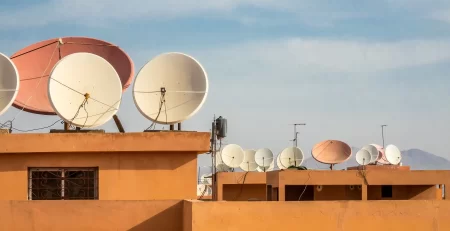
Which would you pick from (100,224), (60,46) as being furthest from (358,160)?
(100,224)

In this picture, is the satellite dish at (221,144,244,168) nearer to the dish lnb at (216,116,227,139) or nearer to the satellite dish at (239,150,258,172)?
the satellite dish at (239,150,258,172)

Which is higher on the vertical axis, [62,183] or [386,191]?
[62,183]

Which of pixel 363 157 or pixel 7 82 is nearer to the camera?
pixel 7 82

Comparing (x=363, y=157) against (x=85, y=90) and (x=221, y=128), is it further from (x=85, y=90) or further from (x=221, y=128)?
(x=85, y=90)

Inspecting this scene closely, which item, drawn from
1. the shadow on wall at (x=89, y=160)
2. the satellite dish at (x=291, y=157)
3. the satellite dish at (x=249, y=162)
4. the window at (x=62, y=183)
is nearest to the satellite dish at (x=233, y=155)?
the satellite dish at (x=291, y=157)

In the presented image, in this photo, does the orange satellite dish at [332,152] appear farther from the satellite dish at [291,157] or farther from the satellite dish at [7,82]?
the satellite dish at [7,82]

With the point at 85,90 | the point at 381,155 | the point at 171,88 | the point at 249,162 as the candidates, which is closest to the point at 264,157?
the point at 249,162

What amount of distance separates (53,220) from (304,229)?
4.33 meters

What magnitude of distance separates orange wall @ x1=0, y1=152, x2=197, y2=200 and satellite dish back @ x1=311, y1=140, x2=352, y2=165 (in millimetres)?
21141

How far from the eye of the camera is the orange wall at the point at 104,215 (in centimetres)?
1330

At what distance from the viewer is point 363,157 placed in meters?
43.8

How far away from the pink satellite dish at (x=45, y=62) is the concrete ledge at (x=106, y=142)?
6.33 feet

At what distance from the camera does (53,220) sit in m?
13.4

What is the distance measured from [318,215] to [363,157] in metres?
32.0
